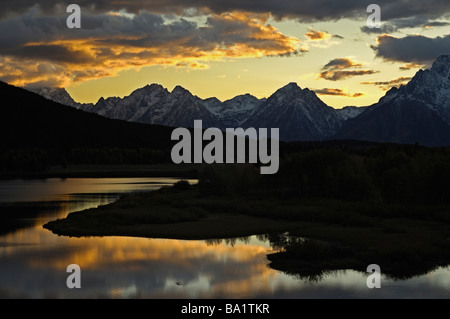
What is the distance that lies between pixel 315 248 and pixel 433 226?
2654 centimetres

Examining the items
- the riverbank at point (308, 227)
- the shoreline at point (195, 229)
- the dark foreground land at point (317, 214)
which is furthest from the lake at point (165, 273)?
the dark foreground land at point (317, 214)

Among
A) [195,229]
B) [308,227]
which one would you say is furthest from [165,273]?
[308,227]

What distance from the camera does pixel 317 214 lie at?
85875 millimetres

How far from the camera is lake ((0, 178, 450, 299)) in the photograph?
45.3 m

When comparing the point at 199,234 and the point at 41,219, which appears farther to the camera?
the point at 41,219

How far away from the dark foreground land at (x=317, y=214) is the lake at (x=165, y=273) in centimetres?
278

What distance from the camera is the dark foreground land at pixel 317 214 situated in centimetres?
5731

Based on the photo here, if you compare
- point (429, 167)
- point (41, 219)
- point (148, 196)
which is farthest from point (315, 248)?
point (148, 196)

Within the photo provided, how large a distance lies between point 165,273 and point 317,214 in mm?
38923

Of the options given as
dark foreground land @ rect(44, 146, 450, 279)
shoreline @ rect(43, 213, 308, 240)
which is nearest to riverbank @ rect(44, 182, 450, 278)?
shoreline @ rect(43, 213, 308, 240)

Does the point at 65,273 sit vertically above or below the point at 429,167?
below

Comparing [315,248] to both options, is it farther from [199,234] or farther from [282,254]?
[199,234]

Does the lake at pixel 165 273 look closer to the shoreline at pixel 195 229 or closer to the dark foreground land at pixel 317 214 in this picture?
the shoreline at pixel 195 229
